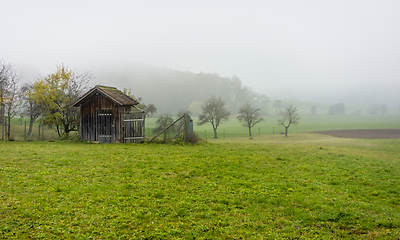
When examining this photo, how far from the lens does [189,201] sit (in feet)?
26.5

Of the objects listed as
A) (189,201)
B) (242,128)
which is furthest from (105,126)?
(242,128)

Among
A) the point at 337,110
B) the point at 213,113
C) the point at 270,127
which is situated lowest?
the point at 270,127

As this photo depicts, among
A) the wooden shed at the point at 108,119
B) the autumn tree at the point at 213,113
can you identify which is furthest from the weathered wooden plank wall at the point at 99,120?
A: the autumn tree at the point at 213,113

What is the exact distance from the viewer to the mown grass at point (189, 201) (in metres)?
6.20

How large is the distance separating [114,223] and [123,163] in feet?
24.0

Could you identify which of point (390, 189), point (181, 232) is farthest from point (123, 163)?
point (390, 189)

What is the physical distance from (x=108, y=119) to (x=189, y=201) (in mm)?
17959

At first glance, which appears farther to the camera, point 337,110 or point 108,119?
point 337,110

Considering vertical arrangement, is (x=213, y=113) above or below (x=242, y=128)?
above

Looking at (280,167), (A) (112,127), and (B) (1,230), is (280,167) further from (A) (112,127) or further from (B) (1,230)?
(A) (112,127)

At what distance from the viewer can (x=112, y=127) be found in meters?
23.6

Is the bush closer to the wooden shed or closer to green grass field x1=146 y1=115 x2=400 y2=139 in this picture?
the wooden shed

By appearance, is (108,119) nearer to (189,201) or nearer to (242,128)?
(189,201)

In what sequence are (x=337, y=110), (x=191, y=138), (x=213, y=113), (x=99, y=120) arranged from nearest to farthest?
(x=191, y=138) < (x=99, y=120) < (x=213, y=113) < (x=337, y=110)
